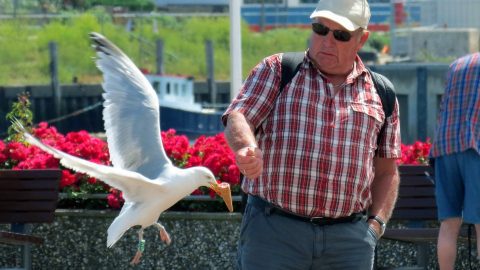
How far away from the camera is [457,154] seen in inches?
292

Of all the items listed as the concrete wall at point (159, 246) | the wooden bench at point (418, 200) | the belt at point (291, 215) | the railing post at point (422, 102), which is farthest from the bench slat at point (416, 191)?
the railing post at point (422, 102)

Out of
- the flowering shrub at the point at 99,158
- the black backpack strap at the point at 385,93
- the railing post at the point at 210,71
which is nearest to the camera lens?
the black backpack strap at the point at 385,93

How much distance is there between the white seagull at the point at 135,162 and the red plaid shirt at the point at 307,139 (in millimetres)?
1772

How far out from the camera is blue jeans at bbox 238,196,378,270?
5176mm

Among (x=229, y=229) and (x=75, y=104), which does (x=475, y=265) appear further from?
(x=75, y=104)

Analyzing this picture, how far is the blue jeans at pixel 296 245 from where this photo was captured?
518 cm

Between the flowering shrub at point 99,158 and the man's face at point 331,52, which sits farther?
the flowering shrub at point 99,158

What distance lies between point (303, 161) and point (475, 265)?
4.08m

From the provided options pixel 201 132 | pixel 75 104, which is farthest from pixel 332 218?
pixel 75 104

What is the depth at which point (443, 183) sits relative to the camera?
7.53 meters

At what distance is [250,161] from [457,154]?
2933 millimetres

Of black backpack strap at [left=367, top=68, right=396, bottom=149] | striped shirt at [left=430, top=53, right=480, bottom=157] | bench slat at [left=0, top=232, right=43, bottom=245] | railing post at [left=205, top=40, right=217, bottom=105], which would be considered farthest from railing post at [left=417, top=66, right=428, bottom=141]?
black backpack strap at [left=367, top=68, right=396, bottom=149]

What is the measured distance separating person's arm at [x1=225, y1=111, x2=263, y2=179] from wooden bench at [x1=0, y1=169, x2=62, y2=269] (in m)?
3.59

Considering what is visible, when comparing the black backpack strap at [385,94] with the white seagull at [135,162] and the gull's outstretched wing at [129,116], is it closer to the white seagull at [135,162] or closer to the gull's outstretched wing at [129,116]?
the white seagull at [135,162]
